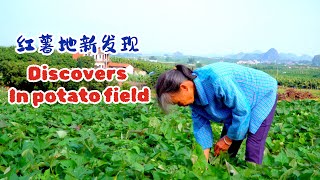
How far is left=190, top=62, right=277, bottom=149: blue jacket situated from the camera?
2656 mm

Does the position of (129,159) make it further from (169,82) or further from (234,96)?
(234,96)

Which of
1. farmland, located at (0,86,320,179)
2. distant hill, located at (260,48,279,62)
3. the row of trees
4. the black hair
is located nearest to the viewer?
farmland, located at (0,86,320,179)

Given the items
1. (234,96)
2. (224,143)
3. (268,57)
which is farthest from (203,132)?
(268,57)

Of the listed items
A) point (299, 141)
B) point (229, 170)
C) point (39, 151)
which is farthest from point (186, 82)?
point (299, 141)

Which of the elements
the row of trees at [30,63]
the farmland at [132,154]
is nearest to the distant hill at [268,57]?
the row of trees at [30,63]

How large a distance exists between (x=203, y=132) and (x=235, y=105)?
0.44 metres

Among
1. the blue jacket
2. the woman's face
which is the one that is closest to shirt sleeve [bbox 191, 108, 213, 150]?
the blue jacket

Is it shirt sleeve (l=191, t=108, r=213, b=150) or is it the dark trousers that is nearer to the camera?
the dark trousers

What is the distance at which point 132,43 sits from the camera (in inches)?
394

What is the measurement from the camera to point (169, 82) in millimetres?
2561

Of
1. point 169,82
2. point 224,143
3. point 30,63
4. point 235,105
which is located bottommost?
point 30,63

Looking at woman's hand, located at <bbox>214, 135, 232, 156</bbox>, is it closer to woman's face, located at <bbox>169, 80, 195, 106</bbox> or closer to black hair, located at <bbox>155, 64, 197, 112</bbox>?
woman's face, located at <bbox>169, 80, 195, 106</bbox>

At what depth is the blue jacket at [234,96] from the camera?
2656mm

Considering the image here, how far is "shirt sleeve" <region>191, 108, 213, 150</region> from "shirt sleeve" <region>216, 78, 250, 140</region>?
23cm
